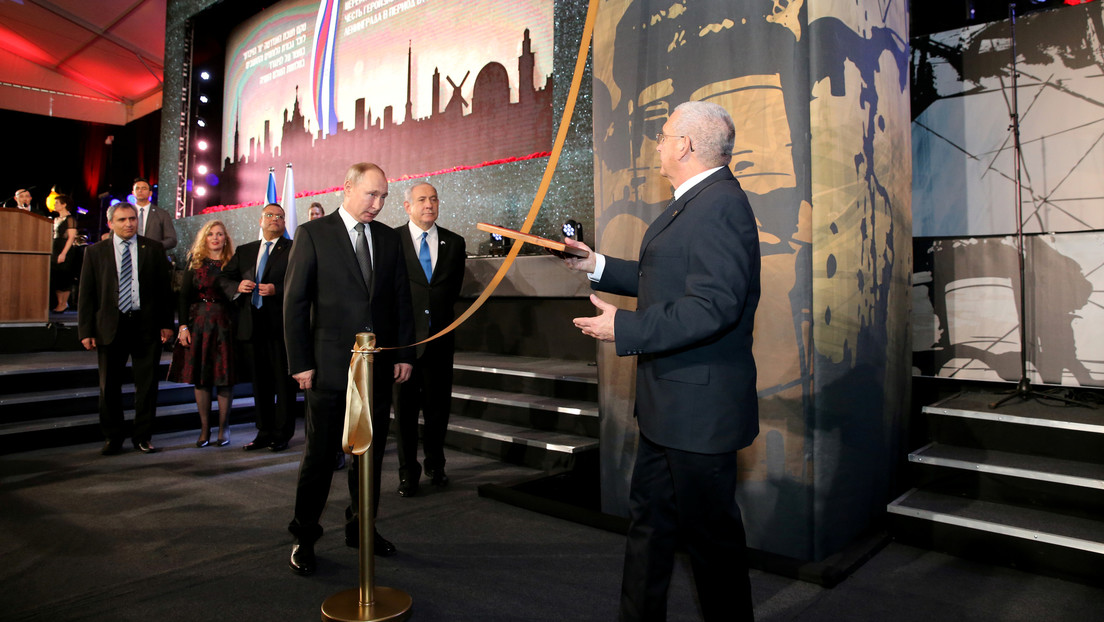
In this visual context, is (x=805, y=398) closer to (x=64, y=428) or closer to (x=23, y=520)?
(x=23, y=520)

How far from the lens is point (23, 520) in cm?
331

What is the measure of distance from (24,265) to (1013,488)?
859 cm

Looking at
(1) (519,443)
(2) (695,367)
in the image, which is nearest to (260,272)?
(1) (519,443)

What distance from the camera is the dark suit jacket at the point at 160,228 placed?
7.06m

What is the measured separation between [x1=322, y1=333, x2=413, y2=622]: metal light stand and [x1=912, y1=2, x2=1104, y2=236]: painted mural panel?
3.68 meters

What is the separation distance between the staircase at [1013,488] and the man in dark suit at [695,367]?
1.61 meters

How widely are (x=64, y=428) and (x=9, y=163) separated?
14.5 metres

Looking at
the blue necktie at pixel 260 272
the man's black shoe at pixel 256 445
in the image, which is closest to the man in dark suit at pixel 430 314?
the blue necktie at pixel 260 272

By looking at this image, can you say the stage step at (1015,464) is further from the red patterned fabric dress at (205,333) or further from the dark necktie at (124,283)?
the dark necktie at (124,283)

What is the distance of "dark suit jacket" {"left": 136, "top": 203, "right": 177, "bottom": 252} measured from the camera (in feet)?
23.2

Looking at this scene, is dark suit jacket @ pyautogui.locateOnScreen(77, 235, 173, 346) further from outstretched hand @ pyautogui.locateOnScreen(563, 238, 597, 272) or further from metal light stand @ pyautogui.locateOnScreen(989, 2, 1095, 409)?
metal light stand @ pyautogui.locateOnScreen(989, 2, 1095, 409)

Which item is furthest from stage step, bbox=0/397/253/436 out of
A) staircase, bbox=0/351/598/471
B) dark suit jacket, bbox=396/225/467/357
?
dark suit jacket, bbox=396/225/467/357

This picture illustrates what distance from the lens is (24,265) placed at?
6.80m

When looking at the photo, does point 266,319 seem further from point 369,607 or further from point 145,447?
point 369,607
